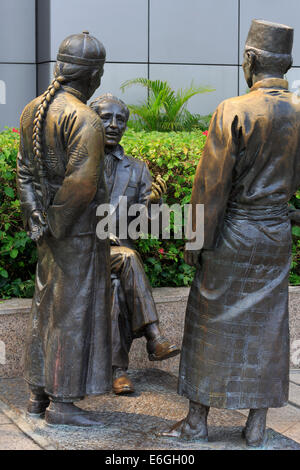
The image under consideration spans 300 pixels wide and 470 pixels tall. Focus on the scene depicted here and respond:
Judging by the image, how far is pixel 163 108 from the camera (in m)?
10.8

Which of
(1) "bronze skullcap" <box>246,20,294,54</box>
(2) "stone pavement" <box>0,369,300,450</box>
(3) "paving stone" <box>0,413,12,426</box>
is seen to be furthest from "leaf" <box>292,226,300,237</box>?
(3) "paving stone" <box>0,413,12,426</box>

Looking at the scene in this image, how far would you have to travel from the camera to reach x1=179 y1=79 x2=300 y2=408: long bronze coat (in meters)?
3.86

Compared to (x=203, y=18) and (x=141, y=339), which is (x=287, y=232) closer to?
(x=141, y=339)

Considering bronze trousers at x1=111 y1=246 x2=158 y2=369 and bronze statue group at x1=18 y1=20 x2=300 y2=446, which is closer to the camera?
bronze statue group at x1=18 y1=20 x2=300 y2=446

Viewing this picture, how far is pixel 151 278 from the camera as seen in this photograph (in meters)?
6.14

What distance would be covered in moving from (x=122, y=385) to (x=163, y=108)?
6.48 metres

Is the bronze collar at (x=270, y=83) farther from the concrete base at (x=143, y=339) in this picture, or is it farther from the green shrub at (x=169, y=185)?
the concrete base at (x=143, y=339)

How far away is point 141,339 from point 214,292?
6.15 feet

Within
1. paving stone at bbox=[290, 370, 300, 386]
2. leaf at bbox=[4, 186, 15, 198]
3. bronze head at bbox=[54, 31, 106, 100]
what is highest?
bronze head at bbox=[54, 31, 106, 100]

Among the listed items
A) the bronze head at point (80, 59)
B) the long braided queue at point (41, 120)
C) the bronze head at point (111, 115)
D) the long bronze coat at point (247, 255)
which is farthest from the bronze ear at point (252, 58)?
the bronze head at point (111, 115)

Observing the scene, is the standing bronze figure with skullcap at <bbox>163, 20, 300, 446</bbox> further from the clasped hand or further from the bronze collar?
the clasped hand

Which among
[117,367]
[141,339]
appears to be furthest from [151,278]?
[117,367]

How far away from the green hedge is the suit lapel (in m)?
0.69

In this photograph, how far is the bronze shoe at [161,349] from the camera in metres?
4.95
